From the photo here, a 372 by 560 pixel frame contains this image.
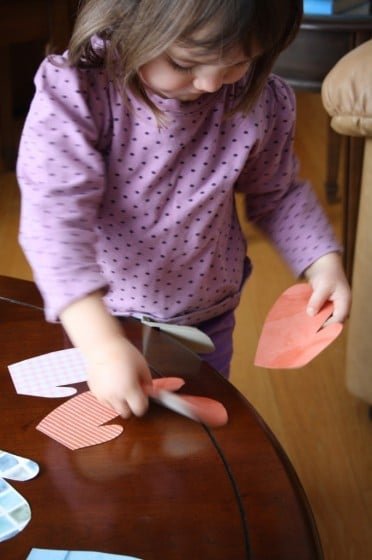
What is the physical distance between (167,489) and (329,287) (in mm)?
332

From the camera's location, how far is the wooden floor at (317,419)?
54.0 inches

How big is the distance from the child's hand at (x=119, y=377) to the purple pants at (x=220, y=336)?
0.34 m

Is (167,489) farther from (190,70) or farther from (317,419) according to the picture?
(317,419)

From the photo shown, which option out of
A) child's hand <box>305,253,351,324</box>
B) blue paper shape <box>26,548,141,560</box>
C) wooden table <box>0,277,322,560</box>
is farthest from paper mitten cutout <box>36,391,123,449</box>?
child's hand <box>305,253,351,324</box>

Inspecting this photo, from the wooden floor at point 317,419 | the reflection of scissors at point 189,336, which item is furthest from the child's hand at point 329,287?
the wooden floor at point 317,419

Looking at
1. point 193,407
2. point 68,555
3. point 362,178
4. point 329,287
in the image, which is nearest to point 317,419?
point 362,178

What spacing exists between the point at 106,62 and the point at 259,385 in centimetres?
102

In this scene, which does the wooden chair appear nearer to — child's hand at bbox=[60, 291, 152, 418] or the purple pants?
the purple pants

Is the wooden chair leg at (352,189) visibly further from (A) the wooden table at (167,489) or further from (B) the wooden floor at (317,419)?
(A) the wooden table at (167,489)

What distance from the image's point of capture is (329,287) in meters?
0.86

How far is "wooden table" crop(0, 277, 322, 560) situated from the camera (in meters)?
0.56

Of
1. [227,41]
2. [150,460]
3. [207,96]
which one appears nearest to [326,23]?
[207,96]

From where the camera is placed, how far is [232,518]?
58 cm

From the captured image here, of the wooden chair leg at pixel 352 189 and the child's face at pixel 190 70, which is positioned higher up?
the child's face at pixel 190 70
